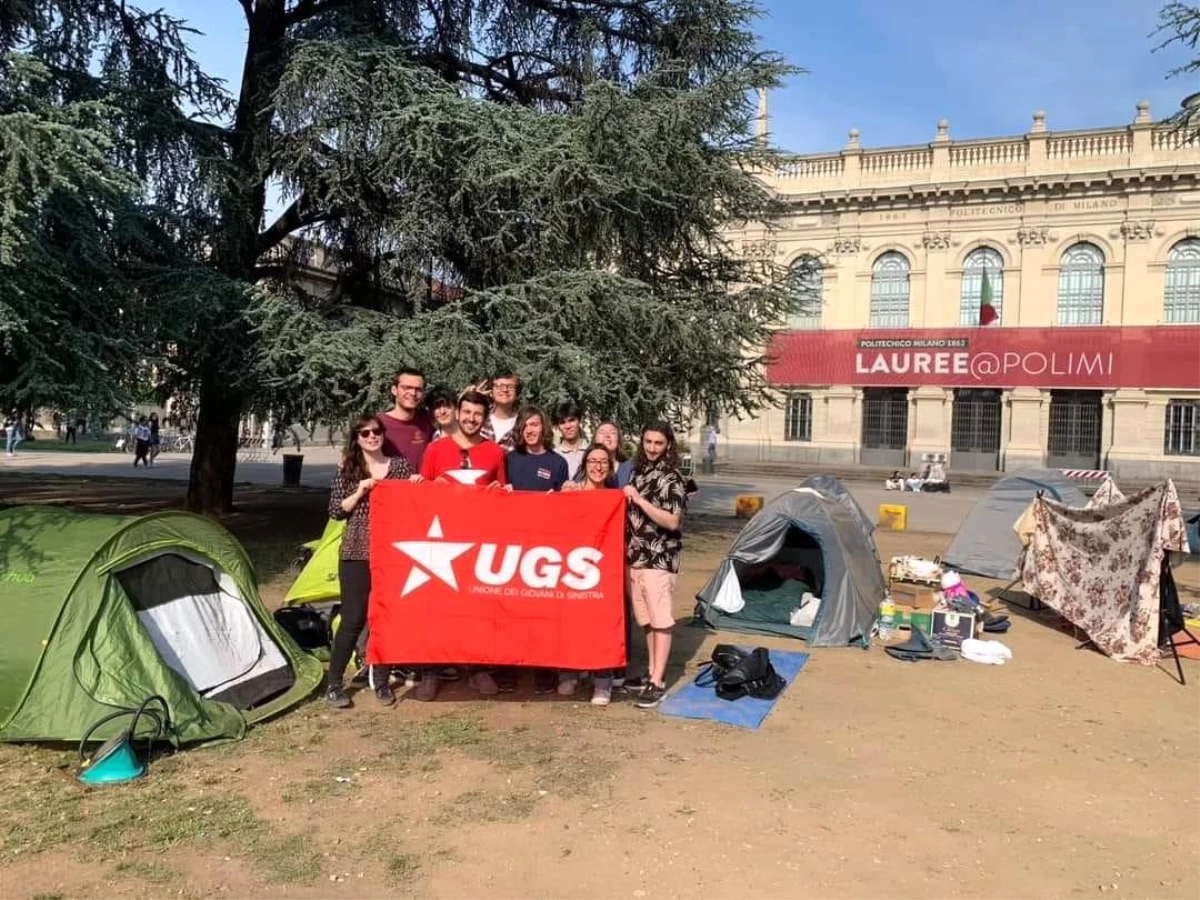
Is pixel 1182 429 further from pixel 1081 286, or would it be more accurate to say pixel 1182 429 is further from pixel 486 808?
pixel 486 808

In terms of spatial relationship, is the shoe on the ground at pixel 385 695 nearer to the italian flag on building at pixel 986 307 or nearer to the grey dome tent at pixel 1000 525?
the grey dome tent at pixel 1000 525

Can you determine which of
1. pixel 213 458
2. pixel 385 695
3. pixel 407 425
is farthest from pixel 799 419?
pixel 385 695

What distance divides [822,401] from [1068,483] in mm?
27263

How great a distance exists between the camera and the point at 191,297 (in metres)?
10.1

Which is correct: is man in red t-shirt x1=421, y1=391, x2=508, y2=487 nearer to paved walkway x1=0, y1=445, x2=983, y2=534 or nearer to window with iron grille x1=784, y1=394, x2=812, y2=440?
paved walkway x1=0, y1=445, x2=983, y2=534

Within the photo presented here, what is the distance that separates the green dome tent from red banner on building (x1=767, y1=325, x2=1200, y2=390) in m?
27.4

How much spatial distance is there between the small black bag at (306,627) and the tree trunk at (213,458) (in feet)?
22.4

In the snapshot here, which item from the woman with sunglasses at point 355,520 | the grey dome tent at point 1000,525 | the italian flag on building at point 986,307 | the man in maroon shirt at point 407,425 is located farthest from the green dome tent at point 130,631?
the italian flag on building at point 986,307

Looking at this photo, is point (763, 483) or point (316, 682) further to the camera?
point (763, 483)

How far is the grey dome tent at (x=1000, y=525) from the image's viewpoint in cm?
1161

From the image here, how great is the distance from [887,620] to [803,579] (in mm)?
1007

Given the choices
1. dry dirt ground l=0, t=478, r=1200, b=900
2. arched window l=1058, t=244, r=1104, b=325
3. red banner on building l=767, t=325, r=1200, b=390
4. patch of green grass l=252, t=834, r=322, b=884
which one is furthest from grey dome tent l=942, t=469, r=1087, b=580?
arched window l=1058, t=244, r=1104, b=325

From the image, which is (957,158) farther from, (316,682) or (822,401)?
(316,682)

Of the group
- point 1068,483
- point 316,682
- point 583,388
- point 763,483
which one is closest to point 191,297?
point 583,388
